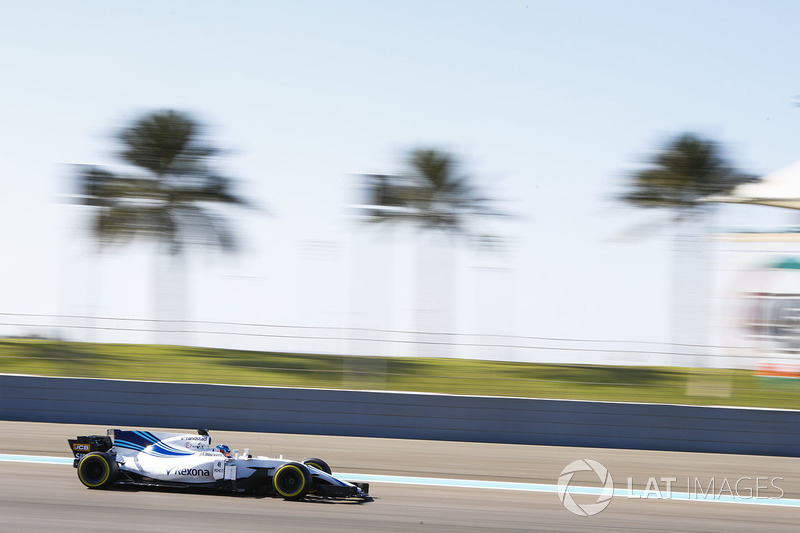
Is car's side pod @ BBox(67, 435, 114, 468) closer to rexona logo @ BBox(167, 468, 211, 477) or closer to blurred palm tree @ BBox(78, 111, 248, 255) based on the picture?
rexona logo @ BBox(167, 468, 211, 477)

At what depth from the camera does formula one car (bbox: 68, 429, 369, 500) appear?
21.0ft

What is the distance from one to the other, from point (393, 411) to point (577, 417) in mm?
2226

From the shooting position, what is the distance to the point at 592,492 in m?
7.56

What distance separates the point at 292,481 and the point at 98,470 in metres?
1.50

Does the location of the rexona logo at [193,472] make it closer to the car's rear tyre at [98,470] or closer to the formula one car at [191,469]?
the formula one car at [191,469]

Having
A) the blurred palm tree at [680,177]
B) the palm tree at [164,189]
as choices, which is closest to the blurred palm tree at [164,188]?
the palm tree at [164,189]

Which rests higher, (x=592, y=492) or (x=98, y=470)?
(x=98, y=470)

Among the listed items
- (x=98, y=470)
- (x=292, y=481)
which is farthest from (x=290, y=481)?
(x=98, y=470)

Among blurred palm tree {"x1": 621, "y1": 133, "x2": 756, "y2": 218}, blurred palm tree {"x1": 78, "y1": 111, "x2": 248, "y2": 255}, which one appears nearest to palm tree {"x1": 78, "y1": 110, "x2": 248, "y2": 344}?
blurred palm tree {"x1": 78, "y1": 111, "x2": 248, "y2": 255}

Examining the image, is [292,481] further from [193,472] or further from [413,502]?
[413,502]

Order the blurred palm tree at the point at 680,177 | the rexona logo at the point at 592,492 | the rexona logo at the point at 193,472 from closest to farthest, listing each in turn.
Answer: the rexona logo at the point at 193,472
the rexona logo at the point at 592,492
the blurred palm tree at the point at 680,177

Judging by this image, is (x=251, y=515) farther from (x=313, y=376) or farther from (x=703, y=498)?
(x=313, y=376)

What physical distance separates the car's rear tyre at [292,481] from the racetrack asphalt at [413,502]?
89 mm

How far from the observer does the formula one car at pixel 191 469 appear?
6398mm
